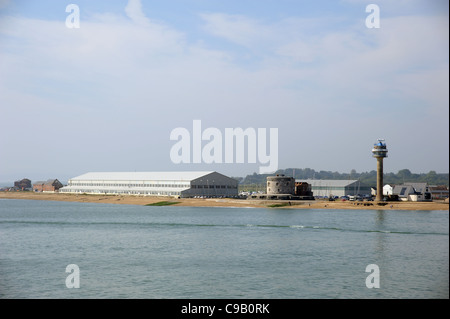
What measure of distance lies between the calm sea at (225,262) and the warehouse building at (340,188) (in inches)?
4256

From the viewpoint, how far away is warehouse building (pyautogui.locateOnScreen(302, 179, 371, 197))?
186 m

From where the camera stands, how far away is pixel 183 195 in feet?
559

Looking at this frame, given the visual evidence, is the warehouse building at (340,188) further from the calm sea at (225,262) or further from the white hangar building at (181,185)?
the calm sea at (225,262)

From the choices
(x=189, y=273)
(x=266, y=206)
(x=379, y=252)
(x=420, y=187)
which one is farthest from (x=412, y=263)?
(x=420, y=187)

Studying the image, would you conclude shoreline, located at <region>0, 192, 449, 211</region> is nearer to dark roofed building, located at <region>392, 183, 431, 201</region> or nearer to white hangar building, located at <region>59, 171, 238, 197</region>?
white hangar building, located at <region>59, 171, 238, 197</region>

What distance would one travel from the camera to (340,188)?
7387 inches

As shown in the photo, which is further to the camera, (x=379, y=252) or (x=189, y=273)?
(x=379, y=252)

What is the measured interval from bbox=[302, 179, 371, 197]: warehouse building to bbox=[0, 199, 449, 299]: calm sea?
108 meters

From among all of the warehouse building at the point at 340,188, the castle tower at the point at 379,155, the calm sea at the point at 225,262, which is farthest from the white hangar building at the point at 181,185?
the calm sea at the point at 225,262

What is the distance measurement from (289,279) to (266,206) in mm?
98322

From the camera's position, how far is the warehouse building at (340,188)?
186 metres

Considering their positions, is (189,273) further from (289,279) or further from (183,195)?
(183,195)

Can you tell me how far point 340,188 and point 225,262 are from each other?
5809 inches

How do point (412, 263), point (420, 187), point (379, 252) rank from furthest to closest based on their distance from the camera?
point (420, 187) → point (379, 252) → point (412, 263)
